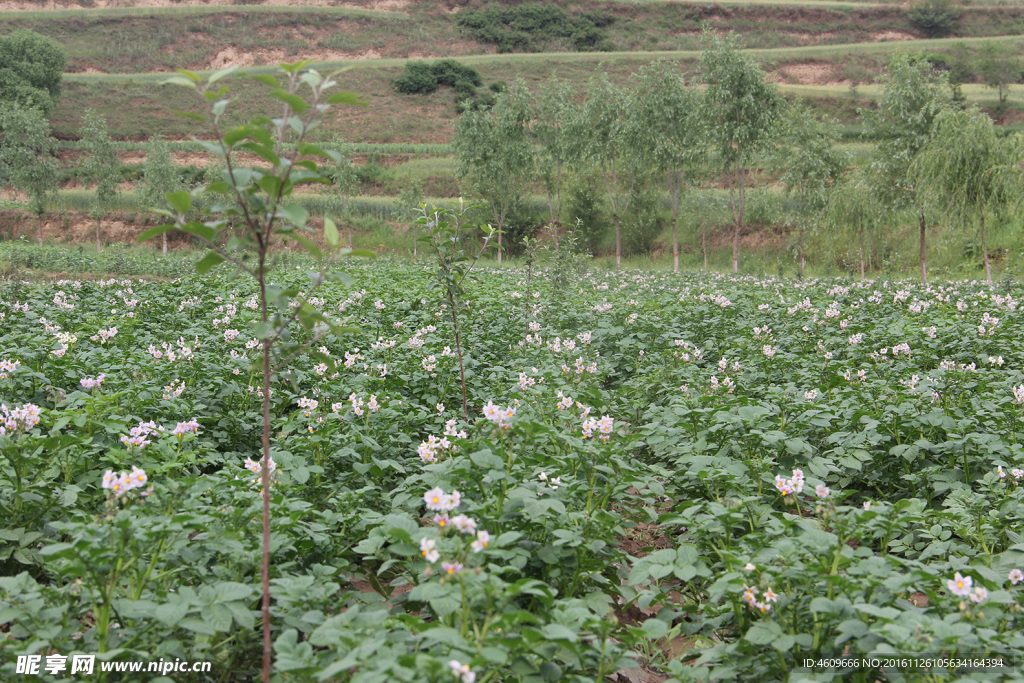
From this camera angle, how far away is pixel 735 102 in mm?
25781

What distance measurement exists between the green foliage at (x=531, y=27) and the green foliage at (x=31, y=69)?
52.9 m

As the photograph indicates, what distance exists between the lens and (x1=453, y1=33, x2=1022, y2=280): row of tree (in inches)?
658

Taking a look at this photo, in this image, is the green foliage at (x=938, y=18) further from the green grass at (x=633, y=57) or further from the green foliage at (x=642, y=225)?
the green foliage at (x=642, y=225)

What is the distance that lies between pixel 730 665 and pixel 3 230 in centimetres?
5664

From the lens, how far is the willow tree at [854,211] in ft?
76.3

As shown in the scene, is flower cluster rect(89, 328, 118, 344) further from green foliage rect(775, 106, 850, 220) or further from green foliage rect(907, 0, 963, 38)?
green foliage rect(907, 0, 963, 38)

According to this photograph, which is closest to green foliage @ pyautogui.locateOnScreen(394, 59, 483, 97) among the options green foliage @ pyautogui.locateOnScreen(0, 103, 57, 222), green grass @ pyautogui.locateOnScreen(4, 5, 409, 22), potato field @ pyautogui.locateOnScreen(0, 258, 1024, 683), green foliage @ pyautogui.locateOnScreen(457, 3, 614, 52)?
green foliage @ pyautogui.locateOnScreen(457, 3, 614, 52)

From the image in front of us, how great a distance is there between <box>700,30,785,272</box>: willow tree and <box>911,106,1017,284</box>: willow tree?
28.5ft

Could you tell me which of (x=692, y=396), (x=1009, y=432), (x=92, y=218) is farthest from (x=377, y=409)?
(x=92, y=218)

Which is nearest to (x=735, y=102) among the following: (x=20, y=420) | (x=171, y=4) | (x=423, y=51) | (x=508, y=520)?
(x=508, y=520)

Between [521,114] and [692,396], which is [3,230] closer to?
[521,114]

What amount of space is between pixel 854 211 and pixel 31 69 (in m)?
68.4

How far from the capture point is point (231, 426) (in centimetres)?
434


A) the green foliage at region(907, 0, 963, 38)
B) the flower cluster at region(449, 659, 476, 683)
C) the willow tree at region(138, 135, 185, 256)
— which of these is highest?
the green foliage at region(907, 0, 963, 38)
